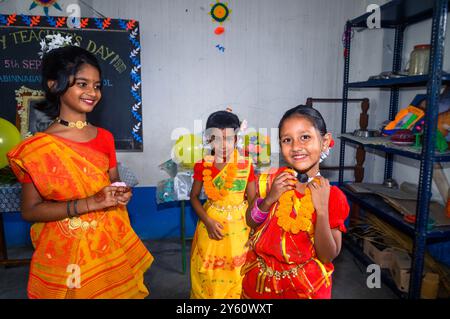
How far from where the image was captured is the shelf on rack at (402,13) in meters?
2.66

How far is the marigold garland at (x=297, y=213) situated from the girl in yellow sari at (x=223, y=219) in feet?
2.38

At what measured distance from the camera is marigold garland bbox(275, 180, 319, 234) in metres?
1.20

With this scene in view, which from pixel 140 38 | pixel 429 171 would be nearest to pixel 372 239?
pixel 429 171

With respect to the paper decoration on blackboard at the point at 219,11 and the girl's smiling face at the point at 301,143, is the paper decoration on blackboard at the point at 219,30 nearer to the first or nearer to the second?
the paper decoration on blackboard at the point at 219,11

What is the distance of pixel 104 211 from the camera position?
1477 mm

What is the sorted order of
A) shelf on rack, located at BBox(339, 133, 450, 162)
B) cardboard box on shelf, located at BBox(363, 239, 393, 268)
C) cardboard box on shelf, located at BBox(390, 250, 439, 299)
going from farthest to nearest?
1. cardboard box on shelf, located at BBox(363, 239, 393, 268)
2. cardboard box on shelf, located at BBox(390, 250, 439, 299)
3. shelf on rack, located at BBox(339, 133, 450, 162)

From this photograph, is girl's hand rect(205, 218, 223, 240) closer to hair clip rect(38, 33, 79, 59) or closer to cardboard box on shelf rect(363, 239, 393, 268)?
cardboard box on shelf rect(363, 239, 393, 268)

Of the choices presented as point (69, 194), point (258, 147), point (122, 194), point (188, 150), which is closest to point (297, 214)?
point (122, 194)

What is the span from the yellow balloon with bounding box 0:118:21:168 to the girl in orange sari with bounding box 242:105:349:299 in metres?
2.32

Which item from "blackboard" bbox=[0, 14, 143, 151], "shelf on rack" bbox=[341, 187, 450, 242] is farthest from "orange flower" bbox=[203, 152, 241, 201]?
"blackboard" bbox=[0, 14, 143, 151]

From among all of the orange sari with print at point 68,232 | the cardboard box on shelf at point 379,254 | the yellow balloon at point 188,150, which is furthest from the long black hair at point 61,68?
the cardboard box on shelf at point 379,254

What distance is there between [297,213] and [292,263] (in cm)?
18

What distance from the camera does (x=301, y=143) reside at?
1.21 metres

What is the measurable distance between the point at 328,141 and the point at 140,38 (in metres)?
2.67
